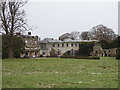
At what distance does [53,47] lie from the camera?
98.0 meters

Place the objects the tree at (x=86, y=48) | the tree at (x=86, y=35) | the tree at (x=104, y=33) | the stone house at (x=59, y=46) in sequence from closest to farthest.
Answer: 1. the tree at (x=86, y=48)
2. the tree at (x=104, y=33)
3. the stone house at (x=59, y=46)
4. the tree at (x=86, y=35)

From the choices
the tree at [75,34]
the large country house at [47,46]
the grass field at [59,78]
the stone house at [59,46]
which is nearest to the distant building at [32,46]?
the large country house at [47,46]

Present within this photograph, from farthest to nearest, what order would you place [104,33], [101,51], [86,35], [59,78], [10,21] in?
1. [86,35]
2. [104,33]
3. [101,51]
4. [10,21]
5. [59,78]

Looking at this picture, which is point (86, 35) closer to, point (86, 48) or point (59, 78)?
point (86, 48)

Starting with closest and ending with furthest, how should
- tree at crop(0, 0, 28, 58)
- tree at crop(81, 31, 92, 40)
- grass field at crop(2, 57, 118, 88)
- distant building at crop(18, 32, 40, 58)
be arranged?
grass field at crop(2, 57, 118, 88), tree at crop(0, 0, 28, 58), distant building at crop(18, 32, 40, 58), tree at crop(81, 31, 92, 40)

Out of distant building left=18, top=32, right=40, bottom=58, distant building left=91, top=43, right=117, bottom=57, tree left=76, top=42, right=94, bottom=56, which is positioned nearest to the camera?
tree left=76, top=42, right=94, bottom=56

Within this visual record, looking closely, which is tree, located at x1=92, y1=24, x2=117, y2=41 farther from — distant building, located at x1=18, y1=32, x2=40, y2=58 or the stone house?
distant building, located at x1=18, y1=32, x2=40, y2=58

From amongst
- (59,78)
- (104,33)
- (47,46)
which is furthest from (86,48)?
(59,78)

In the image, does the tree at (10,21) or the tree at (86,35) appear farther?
the tree at (86,35)

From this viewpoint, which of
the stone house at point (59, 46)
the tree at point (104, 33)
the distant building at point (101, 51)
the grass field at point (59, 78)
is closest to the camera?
the grass field at point (59, 78)

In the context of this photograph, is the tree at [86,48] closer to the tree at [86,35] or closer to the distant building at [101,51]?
the distant building at [101,51]

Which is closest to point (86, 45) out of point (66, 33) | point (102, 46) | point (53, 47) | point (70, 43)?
point (102, 46)

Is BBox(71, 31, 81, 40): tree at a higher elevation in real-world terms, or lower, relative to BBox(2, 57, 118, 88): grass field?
higher

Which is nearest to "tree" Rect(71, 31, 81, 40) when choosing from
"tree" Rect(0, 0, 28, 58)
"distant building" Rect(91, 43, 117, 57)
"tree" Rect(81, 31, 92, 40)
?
"tree" Rect(81, 31, 92, 40)
